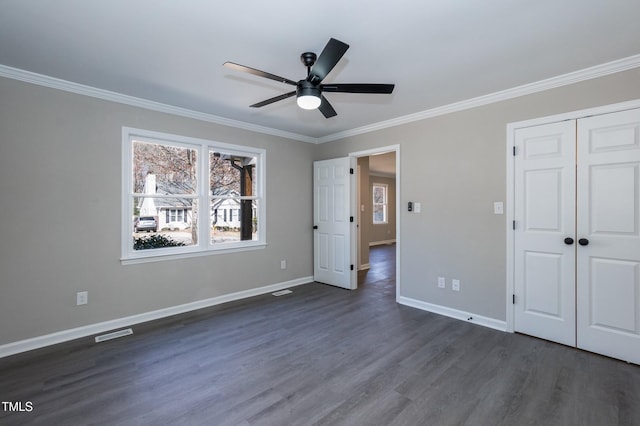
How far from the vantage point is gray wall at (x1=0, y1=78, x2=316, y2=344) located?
2729 mm

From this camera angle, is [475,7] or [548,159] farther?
[548,159]

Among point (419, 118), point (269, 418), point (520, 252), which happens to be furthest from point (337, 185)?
point (269, 418)

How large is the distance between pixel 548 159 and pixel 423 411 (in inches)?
102

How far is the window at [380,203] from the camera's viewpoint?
1033cm

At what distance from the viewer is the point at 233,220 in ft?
14.5

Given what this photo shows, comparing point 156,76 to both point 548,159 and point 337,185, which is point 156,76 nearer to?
point 337,185

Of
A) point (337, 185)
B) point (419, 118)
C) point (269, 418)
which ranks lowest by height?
point (269, 418)

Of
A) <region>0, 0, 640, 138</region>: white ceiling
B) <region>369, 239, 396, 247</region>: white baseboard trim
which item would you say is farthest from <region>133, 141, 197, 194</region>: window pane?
<region>369, 239, 396, 247</region>: white baseboard trim

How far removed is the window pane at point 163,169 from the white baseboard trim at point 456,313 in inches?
129

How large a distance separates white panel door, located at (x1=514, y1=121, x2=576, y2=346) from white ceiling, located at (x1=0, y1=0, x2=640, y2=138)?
26.5 inches

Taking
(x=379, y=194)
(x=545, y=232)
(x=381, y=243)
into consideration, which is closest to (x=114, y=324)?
(x=545, y=232)

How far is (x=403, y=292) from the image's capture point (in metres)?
4.05

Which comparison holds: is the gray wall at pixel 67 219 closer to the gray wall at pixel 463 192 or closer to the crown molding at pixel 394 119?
the crown molding at pixel 394 119

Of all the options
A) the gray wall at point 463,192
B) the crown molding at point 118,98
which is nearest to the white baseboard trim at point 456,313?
the gray wall at point 463,192
